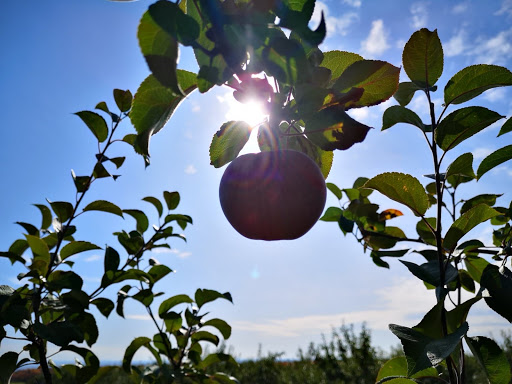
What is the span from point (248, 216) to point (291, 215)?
3.3 inches

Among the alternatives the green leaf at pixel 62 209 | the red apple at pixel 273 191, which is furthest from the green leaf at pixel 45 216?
the red apple at pixel 273 191

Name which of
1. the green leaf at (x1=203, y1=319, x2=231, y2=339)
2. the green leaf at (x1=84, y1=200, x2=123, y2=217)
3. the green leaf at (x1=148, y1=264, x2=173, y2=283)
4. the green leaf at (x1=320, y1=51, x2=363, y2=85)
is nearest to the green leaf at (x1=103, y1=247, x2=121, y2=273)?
the green leaf at (x1=84, y1=200, x2=123, y2=217)

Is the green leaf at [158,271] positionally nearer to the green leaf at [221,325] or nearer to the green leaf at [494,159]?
the green leaf at [221,325]

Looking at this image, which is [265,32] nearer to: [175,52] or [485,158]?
[175,52]

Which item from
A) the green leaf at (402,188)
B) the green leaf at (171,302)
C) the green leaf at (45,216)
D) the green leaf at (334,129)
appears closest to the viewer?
the green leaf at (334,129)

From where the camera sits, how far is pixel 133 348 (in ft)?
6.77

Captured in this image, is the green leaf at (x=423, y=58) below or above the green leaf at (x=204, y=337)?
Answer: above

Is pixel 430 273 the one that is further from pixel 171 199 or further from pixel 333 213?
pixel 171 199

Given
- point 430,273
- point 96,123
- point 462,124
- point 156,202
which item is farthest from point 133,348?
point 462,124

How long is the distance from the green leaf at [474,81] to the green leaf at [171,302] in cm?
161

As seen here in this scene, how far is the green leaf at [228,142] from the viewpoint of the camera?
0.79m

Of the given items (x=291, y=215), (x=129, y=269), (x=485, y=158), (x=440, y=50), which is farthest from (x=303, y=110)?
(x=129, y=269)

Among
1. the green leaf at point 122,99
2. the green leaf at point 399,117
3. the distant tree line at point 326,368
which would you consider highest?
the green leaf at point 122,99

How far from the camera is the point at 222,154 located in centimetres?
83
